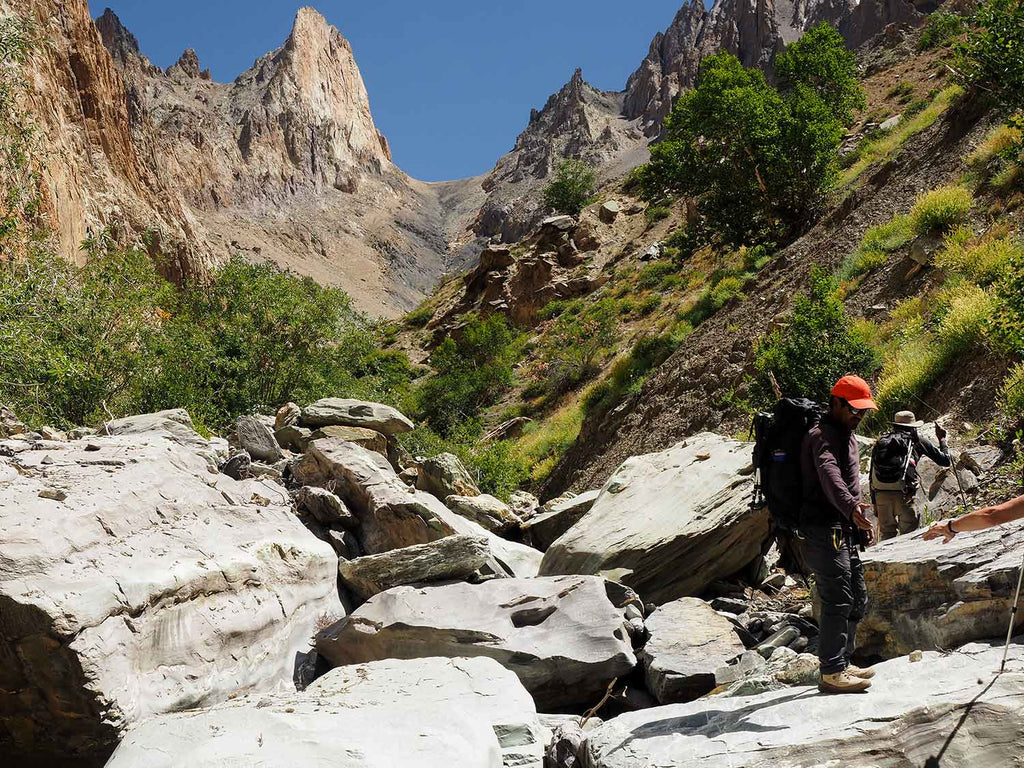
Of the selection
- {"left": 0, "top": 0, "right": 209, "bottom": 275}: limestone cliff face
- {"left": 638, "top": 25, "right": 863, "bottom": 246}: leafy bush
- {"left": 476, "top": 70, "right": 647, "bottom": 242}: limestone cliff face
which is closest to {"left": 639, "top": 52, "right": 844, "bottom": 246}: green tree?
{"left": 638, "top": 25, "right": 863, "bottom": 246}: leafy bush

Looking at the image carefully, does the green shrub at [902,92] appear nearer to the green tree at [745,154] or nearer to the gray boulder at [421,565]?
the green tree at [745,154]

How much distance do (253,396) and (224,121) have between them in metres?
101

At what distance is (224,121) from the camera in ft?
355

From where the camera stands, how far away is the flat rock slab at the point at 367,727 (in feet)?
13.2

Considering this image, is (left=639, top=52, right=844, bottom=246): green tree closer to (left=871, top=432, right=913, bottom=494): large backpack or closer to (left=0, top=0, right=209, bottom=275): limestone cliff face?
(left=871, top=432, right=913, bottom=494): large backpack

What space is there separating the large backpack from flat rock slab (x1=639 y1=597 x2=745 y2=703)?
2196 mm

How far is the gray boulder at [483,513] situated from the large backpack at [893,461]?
6.06m

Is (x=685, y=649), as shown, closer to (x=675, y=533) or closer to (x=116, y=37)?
(x=675, y=533)

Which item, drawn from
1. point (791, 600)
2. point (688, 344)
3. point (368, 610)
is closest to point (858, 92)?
point (688, 344)

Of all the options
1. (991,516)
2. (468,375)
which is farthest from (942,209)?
(468,375)

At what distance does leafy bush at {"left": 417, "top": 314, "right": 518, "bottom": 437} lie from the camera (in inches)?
1384

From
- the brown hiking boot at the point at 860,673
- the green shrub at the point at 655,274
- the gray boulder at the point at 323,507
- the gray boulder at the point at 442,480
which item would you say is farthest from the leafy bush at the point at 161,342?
the green shrub at the point at 655,274

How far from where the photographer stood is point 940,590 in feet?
17.3

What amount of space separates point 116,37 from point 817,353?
419 ft
